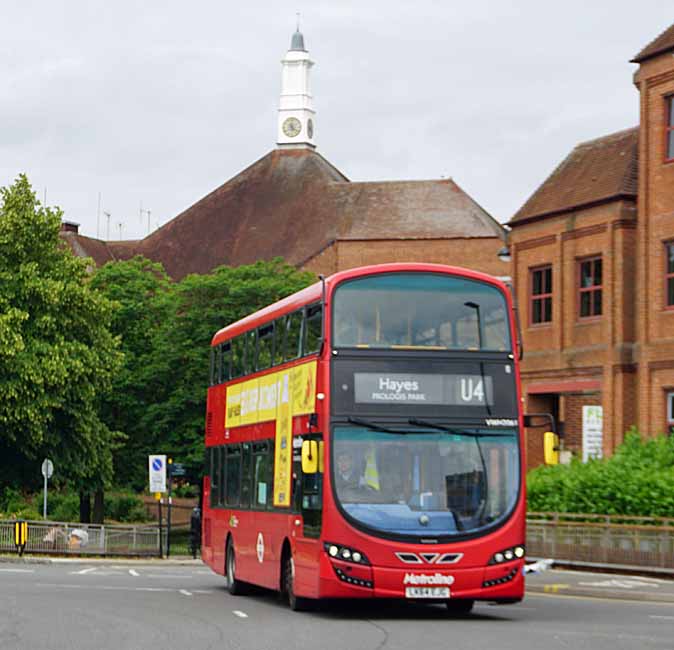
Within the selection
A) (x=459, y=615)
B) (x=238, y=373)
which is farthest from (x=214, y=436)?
(x=459, y=615)

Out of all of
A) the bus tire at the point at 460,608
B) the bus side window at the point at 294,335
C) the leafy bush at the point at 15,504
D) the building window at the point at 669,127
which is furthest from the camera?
the leafy bush at the point at 15,504

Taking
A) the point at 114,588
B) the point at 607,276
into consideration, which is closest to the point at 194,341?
the point at 607,276

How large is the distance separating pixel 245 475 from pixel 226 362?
2897 millimetres

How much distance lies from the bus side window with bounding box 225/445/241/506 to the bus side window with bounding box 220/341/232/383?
4.17 feet

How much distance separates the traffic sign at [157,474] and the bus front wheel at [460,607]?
26767mm

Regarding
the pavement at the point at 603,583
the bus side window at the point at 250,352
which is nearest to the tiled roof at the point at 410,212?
the pavement at the point at 603,583

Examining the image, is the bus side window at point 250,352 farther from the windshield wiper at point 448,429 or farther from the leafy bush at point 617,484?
the leafy bush at point 617,484

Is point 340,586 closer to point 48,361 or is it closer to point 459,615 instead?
point 459,615

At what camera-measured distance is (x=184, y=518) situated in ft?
273

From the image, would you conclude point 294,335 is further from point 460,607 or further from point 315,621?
point 460,607

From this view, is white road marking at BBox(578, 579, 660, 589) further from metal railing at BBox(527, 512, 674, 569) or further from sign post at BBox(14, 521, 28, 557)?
sign post at BBox(14, 521, 28, 557)

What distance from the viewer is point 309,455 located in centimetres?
1888

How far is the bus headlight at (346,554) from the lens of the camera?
18.6 meters

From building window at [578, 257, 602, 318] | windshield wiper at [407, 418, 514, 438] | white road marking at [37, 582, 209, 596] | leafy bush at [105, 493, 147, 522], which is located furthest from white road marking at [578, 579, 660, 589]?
leafy bush at [105, 493, 147, 522]
